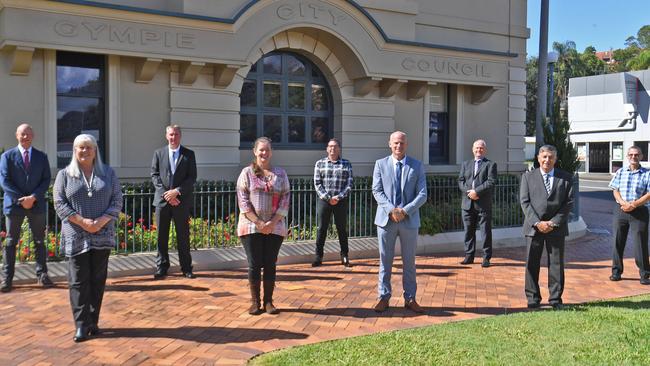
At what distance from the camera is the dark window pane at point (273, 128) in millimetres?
13062

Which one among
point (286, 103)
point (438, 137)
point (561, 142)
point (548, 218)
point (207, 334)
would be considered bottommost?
point (207, 334)

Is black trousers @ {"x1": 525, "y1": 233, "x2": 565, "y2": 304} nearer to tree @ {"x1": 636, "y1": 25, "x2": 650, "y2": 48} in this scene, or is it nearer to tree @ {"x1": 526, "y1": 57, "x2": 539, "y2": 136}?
tree @ {"x1": 526, "y1": 57, "x2": 539, "y2": 136}

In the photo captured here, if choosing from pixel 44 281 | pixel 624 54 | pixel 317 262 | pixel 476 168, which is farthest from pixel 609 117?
pixel 624 54

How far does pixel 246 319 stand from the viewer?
6273mm

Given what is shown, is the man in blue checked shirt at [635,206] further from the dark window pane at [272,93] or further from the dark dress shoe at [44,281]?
the dark dress shoe at [44,281]

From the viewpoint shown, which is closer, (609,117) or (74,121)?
(74,121)

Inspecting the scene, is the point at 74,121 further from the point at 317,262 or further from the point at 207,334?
the point at 207,334

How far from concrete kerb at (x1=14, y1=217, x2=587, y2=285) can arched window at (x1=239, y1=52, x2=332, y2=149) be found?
3.83 metres

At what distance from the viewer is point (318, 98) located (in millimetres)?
13727

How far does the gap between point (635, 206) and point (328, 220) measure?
4.21 metres

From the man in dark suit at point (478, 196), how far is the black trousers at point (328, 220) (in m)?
1.98

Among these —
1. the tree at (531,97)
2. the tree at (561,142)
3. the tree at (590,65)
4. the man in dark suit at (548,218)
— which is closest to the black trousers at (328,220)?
the man in dark suit at (548,218)

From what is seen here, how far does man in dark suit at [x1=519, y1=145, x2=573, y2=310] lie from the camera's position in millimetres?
6812

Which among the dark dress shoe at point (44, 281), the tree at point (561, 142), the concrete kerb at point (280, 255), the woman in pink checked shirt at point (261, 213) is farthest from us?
the tree at point (561, 142)
